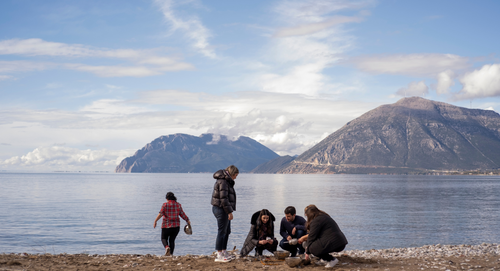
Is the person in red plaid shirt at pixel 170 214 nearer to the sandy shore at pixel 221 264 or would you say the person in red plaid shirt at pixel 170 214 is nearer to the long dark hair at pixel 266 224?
the sandy shore at pixel 221 264

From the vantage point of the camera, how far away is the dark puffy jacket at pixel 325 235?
11.8m

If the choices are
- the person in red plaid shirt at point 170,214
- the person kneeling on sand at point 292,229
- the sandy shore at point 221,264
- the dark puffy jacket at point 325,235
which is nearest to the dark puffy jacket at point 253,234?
the sandy shore at point 221,264

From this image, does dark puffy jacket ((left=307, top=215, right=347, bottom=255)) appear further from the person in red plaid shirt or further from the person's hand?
the person in red plaid shirt

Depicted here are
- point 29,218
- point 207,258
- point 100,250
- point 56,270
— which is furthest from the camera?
point 29,218

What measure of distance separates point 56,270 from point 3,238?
2243 cm

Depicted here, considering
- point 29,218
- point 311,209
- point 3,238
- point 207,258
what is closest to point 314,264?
point 311,209

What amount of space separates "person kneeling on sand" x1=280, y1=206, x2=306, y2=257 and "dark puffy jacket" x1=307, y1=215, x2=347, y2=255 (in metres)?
1.29

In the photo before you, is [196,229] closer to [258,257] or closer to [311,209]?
[258,257]

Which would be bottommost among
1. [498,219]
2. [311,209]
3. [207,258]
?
[498,219]

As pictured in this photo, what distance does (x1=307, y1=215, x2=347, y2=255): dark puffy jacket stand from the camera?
38.7 feet

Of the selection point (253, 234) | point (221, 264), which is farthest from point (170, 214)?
point (253, 234)

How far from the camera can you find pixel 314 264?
1255 cm

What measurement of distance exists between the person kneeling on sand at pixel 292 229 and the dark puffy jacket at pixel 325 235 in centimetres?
129

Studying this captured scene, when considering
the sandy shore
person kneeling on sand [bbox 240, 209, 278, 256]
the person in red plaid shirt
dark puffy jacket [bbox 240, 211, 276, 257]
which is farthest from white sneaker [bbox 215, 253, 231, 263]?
the person in red plaid shirt
